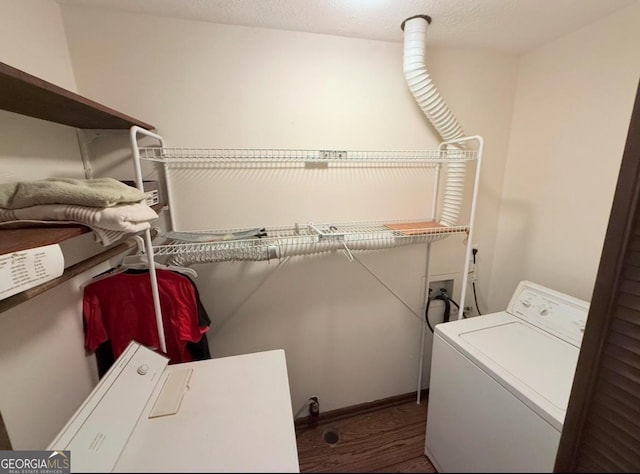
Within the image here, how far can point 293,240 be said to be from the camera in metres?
1.38

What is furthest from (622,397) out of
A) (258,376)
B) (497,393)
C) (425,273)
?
(425,273)

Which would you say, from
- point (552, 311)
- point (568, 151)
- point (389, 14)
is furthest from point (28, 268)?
point (568, 151)

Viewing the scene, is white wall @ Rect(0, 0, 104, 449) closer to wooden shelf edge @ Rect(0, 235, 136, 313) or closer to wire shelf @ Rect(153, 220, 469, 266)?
wooden shelf edge @ Rect(0, 235, 136, 313)

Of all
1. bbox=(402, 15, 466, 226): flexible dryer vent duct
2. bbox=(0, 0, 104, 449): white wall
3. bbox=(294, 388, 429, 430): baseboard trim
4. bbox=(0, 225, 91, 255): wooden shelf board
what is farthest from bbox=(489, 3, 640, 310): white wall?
bbox=(0, 0, 104, 449): white wall

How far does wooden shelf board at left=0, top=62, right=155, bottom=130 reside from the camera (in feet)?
1.85

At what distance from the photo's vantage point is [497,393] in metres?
0.80

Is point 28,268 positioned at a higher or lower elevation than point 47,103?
lower

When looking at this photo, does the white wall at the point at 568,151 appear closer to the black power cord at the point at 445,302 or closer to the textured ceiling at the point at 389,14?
the textured ceiling at the point at 389,14

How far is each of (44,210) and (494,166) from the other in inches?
91.1

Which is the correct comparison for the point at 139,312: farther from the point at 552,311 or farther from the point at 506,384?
the point at 552,311

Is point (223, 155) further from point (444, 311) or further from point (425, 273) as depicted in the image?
point (444, 311)

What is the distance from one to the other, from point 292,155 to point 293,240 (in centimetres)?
51

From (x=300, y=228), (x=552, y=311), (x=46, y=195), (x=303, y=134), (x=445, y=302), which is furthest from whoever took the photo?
(x=445, y=302)

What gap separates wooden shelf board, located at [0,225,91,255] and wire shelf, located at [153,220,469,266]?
1.55 ft
